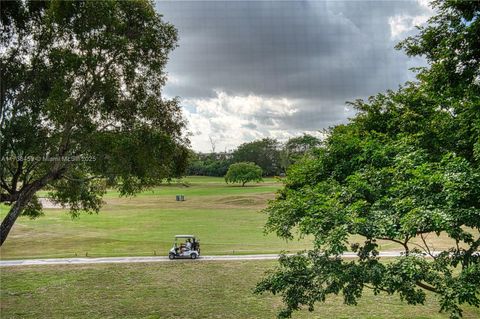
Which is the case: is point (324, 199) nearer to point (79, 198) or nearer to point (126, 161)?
point (126, 161)

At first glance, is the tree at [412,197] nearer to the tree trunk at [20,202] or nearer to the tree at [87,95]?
the tree at [87,95]

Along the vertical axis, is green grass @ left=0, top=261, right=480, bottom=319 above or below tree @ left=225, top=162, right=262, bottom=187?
below

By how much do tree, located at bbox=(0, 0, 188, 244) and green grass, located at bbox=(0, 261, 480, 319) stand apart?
5812 millimetres

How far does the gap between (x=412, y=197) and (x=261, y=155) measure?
142 m

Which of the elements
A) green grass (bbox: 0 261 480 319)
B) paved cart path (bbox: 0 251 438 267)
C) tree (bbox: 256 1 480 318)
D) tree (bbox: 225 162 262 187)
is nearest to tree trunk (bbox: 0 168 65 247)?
green grass (bbox: 0 261 480 319)

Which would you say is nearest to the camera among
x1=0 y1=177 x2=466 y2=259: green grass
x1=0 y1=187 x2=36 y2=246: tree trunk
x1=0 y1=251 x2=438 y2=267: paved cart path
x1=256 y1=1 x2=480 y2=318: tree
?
x1=256 y1=1 x2=480 y2=318: tree

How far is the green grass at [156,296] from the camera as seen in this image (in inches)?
672

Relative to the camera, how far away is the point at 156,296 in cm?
1952

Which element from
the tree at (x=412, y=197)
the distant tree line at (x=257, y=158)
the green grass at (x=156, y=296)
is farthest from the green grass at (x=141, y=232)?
the distant tree line at (x=257, y=158)

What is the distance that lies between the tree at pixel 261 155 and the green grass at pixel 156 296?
405 ft

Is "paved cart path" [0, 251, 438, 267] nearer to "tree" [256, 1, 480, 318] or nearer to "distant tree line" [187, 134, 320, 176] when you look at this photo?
"tree" [256, 1, 480, 318]

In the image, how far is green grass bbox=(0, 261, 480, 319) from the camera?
17.1 meters

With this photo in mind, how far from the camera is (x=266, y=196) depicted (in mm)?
75625

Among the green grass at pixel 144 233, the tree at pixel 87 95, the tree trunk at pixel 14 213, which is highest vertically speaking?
the tree at pixel 87 95
